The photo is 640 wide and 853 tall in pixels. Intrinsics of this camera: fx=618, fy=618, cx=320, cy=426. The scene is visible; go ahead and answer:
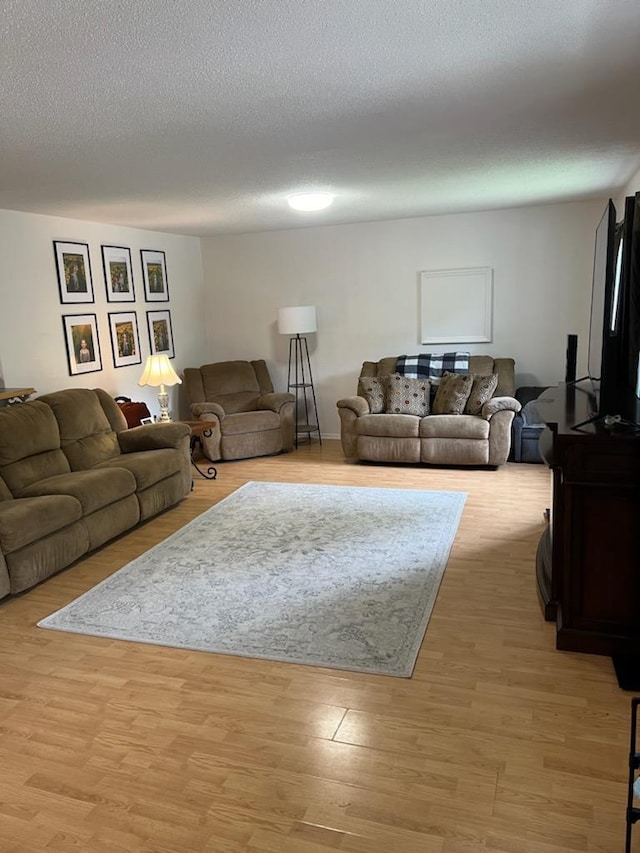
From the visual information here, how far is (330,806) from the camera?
6.14ft

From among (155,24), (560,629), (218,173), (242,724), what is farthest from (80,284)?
(560,629)

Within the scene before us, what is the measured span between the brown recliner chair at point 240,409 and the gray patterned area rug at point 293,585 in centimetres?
142

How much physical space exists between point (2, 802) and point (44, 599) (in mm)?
1535

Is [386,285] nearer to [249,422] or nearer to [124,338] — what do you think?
[249,422]

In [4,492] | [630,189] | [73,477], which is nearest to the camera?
[4,492]

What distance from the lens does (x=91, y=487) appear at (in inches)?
155

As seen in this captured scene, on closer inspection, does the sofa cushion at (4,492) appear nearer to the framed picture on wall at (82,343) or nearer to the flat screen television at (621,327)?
the framed picture on wall at (82,343)

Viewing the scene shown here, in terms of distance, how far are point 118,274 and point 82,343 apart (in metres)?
0.87

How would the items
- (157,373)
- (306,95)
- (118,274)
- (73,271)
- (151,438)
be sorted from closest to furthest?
(306,95), (151,438), (73,271), (157,373), (118,274)

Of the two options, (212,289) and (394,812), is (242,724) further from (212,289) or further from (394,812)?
(212,289)

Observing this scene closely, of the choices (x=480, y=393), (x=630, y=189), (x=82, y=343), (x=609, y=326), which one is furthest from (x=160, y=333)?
(x=609, y=326)

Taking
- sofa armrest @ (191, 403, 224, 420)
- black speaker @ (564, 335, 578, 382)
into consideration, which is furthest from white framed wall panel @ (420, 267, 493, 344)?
sofa armrest @ (191, 403, 224, 420)

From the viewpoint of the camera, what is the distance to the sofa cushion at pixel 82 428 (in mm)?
4508

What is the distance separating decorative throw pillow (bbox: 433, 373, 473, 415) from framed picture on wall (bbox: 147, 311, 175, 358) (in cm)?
291
